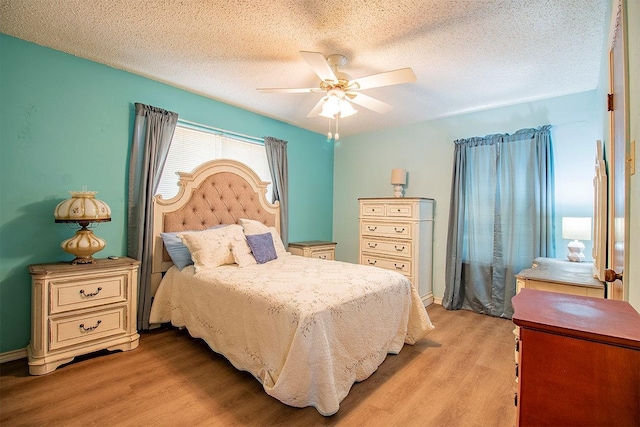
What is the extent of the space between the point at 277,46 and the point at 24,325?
2894 millimetres

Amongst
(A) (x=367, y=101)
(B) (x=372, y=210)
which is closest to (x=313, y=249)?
(B) (x=372, y=210)

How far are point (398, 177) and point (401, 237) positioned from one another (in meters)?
0.84

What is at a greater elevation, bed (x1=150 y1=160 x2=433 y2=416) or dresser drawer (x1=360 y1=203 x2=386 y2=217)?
dresser drawer (x1=360 y1=203 x2=386 y2=217)

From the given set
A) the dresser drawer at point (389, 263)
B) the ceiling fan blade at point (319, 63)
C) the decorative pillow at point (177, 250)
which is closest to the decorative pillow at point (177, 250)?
the decorative pillow at point (177, 250)

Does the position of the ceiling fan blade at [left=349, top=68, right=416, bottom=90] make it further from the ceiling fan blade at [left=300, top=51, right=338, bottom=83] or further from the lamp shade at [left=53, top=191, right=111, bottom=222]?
the lamp shade at [left=53, top=191, right=111, bottom=222]

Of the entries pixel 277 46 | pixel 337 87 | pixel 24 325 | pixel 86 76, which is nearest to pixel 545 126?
pixel 337 87

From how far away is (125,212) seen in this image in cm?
271

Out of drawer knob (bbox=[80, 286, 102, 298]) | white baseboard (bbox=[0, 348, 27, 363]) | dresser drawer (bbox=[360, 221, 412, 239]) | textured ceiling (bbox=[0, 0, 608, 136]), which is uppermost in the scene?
textured ceiling (bbox=[0, 0, 608, 136])

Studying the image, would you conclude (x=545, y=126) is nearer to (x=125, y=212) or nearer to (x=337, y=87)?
(x=337, y=87)

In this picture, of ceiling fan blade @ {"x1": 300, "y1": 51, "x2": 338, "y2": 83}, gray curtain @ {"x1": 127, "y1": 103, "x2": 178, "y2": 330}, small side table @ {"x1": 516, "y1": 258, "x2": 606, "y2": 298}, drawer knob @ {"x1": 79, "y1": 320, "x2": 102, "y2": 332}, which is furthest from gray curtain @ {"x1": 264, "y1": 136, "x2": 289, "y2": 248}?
small side table @ {"x1": 516, "y1": 258, "x2": 606, "y2": 298}

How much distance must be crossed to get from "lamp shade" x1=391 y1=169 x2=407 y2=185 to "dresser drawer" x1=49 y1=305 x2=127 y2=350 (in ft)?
10.8

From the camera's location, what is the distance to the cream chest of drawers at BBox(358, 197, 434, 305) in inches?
142

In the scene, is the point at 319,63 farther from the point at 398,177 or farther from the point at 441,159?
the point at 441,159

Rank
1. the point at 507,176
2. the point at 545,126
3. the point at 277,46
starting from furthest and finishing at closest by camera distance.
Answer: the point at 507,176 < the point at 545,126 < the point at 277,46
